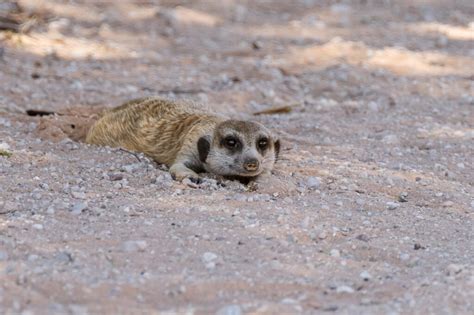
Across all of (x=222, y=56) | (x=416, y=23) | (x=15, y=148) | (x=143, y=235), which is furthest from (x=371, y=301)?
(x=416, y=23)

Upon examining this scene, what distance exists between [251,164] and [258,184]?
123 mm

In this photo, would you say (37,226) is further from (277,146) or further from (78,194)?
(277,146)

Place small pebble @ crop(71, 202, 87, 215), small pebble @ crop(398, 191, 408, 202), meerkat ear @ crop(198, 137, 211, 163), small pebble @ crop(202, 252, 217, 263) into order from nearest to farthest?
small pebble @ crop(202, 252, 217, 263) → small pebble @ crop(71, 202, 87, 215) → small pebble @ crop(398, 191, 408, 202) → meerkat ear @ crop(198, 137, 211, 163)

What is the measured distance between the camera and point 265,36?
33.2ft

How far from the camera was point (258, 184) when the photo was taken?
530 centimetres

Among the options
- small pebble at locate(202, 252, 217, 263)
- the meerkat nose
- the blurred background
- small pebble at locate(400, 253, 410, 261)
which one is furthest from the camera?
the blurred background

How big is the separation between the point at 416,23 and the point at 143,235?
24.0 ft

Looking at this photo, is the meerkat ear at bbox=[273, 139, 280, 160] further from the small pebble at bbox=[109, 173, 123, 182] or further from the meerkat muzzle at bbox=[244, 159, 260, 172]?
the small pebble at bbox=[109, 173, 123, 182]

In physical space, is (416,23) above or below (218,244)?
above

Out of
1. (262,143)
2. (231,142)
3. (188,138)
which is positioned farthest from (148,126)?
(262,143)

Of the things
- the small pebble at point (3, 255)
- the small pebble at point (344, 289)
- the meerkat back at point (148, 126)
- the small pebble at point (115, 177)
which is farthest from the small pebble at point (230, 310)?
the meerkat back at point (148, 126)

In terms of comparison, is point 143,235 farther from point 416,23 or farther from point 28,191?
point 416,23

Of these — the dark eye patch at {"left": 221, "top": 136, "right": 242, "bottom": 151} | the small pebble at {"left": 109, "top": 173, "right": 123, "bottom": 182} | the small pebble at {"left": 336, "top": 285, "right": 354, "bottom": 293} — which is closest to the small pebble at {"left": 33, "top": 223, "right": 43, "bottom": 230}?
the small pebble at {"left": 109, "top": 173, "right": 123, "bottom": 182}

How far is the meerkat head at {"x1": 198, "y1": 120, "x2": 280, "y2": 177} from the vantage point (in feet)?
17.7
